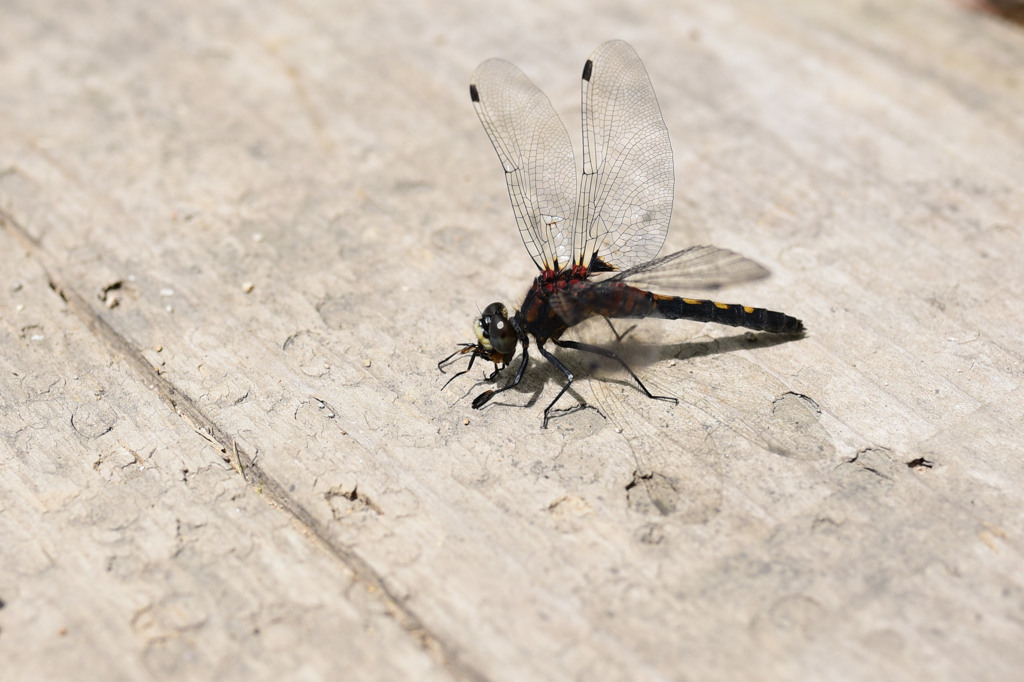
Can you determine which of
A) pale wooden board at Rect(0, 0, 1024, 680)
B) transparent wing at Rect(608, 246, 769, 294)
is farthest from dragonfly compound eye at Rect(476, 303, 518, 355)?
transparent wing at Rect(608, 246, 769, 294)

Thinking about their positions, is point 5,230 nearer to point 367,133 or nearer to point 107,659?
point 367,133

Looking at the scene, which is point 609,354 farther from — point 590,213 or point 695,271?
point 590,213

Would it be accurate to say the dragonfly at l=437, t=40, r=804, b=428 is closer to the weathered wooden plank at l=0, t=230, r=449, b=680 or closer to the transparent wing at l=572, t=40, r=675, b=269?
the transparent wing at l=572, t=40, r=675, b=269

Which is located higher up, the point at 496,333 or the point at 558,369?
the point at 496,333

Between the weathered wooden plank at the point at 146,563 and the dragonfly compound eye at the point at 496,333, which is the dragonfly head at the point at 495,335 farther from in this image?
the weathered wooden plank at the point at 146,563

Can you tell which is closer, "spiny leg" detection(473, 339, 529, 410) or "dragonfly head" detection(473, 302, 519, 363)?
"spiny leg" detection(473, 339, 529, 410)

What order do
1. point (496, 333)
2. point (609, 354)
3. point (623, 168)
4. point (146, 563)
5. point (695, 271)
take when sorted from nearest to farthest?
1. point (146, 563)
2. point (695, 271)
3. point (496, 333)
4. point (609, 354)
5. point (623, 168)

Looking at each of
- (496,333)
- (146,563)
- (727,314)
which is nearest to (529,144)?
(496,333)

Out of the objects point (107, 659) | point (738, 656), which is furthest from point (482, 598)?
point (107, 659)
